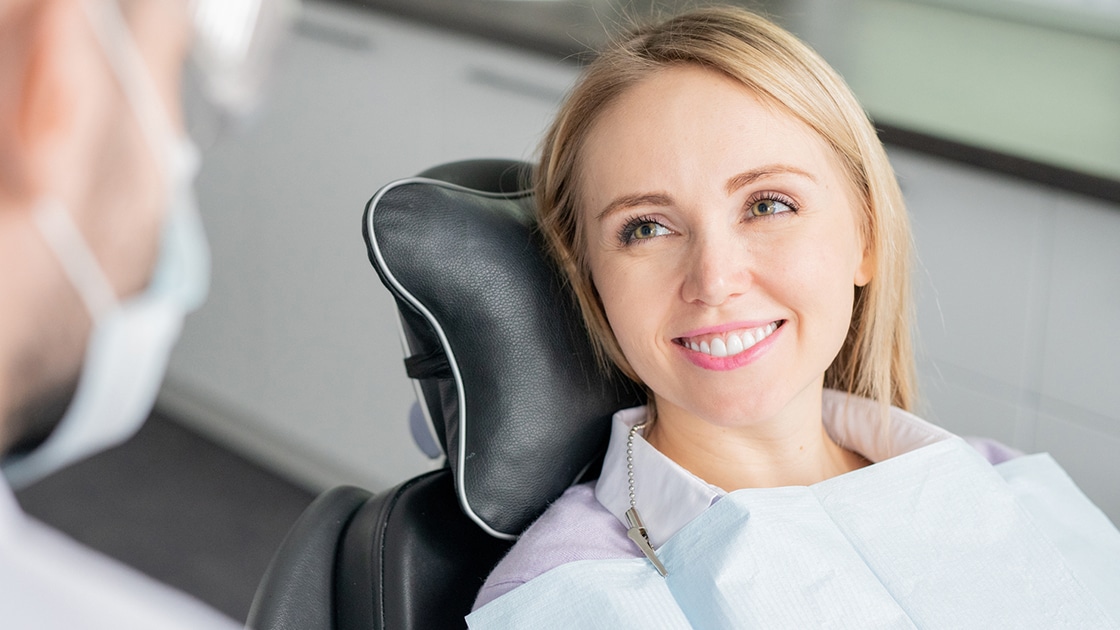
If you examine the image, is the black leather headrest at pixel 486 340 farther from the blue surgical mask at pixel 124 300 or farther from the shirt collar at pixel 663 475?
the blue surgical mask at pixel 124 300

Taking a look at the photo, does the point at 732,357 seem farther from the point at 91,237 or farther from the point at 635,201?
the point at 91,237

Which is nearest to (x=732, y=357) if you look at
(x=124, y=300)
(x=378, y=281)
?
(x=124, y=300)

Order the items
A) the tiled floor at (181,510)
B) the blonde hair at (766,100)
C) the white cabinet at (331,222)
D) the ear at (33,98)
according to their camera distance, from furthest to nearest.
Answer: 1. the tiled floor at (181,510)
2. the white cabinet at (331,222)
3. the blonde hair at (766,100)
4. the ear at (33,98)

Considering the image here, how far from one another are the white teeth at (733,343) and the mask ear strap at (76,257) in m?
0.87

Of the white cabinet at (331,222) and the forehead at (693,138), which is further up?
the forehead at (693,138)

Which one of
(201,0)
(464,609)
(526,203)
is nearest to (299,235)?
(526,203)

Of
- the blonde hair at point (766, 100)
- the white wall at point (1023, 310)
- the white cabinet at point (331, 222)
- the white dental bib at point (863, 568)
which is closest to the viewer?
the white dental bib at point (863, 568)

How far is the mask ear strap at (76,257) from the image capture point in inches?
7.8

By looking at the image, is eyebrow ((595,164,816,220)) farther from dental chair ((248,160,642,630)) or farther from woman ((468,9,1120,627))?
dental chair ((248,160,642,630))

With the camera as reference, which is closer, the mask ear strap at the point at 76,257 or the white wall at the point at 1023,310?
the mask ear strap at the point at 76,257

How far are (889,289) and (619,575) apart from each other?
1.43 ft

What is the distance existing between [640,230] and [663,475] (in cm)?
23

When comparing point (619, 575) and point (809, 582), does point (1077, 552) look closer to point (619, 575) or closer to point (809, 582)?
point (809, 582)

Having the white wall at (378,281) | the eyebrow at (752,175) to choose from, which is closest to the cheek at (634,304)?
the eyebrow at (752,175)
